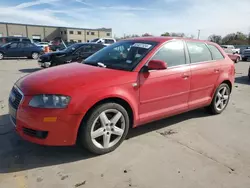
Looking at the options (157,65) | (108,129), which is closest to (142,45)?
(157,65)

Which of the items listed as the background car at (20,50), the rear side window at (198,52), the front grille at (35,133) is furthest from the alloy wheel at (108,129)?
the background car at (20,50)

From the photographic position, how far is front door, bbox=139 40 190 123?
347 cm

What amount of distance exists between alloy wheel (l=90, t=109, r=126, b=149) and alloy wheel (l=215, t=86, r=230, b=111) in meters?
2.54

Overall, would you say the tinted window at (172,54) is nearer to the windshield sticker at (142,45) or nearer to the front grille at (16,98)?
the windshield sticker at (142,45)

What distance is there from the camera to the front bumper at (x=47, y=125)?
2725 millimetres

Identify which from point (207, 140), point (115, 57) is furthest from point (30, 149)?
point (207, 140)

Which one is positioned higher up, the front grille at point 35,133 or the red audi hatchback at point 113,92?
the red audi hatchback at point 113,92

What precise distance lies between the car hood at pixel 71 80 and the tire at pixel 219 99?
229 cm

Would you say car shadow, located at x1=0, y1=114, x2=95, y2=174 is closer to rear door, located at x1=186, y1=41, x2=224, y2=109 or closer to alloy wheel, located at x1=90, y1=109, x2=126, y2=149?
alloy wheel, located at x1=90, y1=109, x2=126, y2=149

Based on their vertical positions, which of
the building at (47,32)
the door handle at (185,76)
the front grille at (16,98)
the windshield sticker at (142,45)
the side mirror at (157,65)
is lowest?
the front grille at (16,98)

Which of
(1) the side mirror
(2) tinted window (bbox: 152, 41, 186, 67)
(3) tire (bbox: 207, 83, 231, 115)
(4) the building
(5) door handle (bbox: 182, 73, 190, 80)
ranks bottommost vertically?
(3) tire (bbox: 207, 83, 231, 115)

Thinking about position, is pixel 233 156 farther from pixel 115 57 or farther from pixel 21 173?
pixel 21 173

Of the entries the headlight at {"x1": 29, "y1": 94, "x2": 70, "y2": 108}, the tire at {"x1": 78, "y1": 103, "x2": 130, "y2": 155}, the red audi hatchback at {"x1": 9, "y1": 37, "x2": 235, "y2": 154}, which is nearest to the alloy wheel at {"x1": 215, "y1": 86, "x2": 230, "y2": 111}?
the red audi hatchback at {"x1": 9, "y1": 37, "x2": 235, "y2": 154}

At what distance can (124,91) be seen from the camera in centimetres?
318
